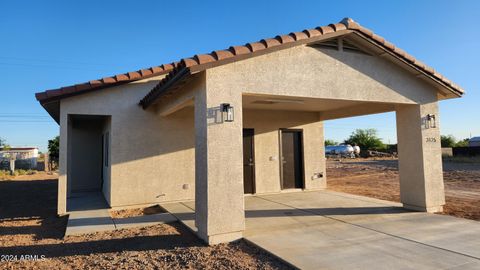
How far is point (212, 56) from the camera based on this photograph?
570 centimetres

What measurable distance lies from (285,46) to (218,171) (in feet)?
9.86

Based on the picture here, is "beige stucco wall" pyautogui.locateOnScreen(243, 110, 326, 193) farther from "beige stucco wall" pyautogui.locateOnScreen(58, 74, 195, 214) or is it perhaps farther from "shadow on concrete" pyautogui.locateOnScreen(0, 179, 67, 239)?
"shadow on concrete" pyautogui.locateOnScreen(0, 179, 67, 239)

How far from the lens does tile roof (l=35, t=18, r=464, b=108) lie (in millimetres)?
5680

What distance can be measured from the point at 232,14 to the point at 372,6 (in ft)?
18.9

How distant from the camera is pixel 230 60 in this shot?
5.87 meters

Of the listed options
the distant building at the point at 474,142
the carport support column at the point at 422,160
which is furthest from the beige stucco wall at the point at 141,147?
the distant building at the point at 474,142

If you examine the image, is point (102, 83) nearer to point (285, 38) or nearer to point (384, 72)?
point (285, 38)

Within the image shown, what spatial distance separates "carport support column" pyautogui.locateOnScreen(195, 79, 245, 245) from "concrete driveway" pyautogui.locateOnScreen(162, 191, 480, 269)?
0.58m

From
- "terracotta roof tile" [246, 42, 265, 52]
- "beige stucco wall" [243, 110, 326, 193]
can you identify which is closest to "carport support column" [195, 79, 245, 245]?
"terracotta roof tile" [246, 42, 265, 52]

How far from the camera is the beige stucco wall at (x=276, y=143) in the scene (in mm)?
11281

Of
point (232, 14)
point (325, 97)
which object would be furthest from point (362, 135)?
point (325, 97)

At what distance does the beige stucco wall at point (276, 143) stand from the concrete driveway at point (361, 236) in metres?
2.18

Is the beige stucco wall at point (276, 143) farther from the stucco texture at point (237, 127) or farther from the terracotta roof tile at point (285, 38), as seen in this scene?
the terracotta roof tile at point (285, 38)

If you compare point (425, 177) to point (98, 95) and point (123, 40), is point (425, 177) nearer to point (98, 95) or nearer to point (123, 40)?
point (98, 95)
